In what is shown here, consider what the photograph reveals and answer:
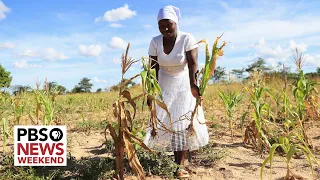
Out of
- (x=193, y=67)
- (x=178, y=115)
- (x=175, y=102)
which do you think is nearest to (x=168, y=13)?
(x=193, y=67)

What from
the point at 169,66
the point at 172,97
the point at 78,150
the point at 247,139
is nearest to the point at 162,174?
the point at 172,97

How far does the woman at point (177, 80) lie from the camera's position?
2.81m

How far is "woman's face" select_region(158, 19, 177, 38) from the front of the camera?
9.10 ft

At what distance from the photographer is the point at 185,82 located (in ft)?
9.88

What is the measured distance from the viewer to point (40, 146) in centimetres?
301

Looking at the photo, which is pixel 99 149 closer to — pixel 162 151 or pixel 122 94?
pixel 162 151

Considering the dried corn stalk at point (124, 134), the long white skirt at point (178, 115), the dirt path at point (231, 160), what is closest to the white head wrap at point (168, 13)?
the long white skirt at point (178, 115)

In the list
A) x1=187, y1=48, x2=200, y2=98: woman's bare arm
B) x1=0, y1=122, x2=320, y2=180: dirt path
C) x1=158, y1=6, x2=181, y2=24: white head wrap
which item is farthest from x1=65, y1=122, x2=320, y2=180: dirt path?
x1=158, y1=6, x2=181, y2=24: white head wrap

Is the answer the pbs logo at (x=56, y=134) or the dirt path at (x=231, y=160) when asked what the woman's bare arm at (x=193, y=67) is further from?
the pbs logo at (x=56, y=134)

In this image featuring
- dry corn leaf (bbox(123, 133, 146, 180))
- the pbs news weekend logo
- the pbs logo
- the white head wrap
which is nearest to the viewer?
dry corn leaf (bbox(123, 133, 146, 180))

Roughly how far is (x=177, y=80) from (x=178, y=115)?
1.04 feet

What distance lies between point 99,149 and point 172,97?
1.18m

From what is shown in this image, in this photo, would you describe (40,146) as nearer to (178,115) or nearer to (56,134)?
(56,134)

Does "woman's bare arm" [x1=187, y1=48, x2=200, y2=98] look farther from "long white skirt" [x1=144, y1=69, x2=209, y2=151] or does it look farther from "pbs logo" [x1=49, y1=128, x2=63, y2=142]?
"pbs logo" [x1=49, y1=128, x2=63, y2=142]
